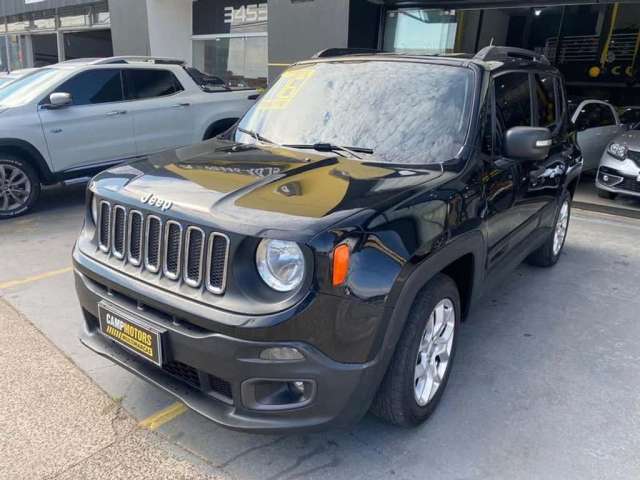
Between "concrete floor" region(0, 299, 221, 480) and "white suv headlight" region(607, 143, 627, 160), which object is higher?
"white suv headlight" region(607, 143, 627, 160)

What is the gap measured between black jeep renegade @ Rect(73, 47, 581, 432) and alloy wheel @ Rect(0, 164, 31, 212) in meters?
3.96

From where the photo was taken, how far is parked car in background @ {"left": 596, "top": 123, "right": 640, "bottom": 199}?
25.3 feet

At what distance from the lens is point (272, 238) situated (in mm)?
2102

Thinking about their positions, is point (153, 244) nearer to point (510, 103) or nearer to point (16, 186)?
point (510, 103)

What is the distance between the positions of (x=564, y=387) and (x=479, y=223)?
46.7 inches

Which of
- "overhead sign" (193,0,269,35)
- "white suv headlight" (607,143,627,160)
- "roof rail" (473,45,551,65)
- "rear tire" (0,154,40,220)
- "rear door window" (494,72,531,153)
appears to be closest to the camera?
"rear door window" (494,72,531,153)

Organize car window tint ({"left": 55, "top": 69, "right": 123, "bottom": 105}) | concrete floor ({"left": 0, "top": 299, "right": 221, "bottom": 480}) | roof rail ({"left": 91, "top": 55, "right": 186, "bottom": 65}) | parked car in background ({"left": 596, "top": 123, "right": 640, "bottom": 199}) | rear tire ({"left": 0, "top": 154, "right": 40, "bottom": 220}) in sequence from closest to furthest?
concrete floor ({"left": 0, "top": 299, "right": 221, "bottom": 480}) < rear tire ({"left": 0, "top": 154, "right": 40, "bottom": 220}) < car window tint ({"left": 55, "top": 69, "right": 123, "bottom": 105}) < roof rail ({"left": 91, "top": 55, "right": 186, "bottom": 65}) < parked car in background ({"left": 596, "top": 123, "right": 640, "bottom": 199})

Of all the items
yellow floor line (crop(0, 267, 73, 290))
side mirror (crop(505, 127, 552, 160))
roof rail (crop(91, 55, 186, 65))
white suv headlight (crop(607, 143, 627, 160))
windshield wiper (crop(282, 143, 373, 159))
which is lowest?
yellow floor line (crop(0, 267, 73, 290))

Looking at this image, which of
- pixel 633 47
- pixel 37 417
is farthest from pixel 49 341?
pixel 633 47

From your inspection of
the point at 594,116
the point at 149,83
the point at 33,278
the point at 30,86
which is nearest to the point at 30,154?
the point at 30,86

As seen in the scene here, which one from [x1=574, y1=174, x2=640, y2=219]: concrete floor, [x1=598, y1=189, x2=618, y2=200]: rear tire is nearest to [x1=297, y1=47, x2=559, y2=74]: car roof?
[x1=574, y1=174, x2=640, y2=219]: concrete floor

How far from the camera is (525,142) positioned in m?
3.10

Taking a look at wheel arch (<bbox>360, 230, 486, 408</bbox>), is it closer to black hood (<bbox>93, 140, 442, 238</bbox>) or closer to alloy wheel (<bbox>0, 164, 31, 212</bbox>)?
black hood (<bbox>93, 140, 442, 238</bbox>)

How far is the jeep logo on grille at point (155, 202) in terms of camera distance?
239 centimetres
